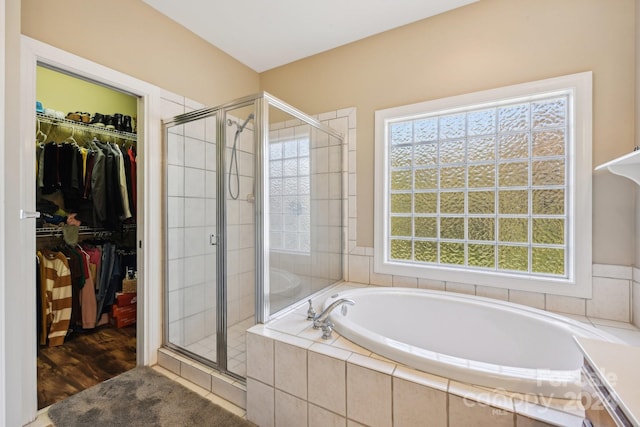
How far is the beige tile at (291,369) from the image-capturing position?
4.38 feet

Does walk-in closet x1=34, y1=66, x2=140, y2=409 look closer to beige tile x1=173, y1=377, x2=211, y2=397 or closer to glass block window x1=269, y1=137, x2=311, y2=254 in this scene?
beige tile x1=173, y1=377, x2=211, y2=397

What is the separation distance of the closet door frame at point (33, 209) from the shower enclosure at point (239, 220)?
0.08 meters

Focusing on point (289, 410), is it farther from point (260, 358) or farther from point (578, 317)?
point (578, 317)

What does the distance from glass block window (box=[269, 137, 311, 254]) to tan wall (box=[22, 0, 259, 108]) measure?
1.00 metres

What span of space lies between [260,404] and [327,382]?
1.48ft

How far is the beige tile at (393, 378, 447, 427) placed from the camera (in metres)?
1.04

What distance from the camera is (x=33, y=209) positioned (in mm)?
1478

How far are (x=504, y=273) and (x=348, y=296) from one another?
1070 mm

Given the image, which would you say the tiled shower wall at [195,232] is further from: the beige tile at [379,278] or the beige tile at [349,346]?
the beige tile at [379,278]

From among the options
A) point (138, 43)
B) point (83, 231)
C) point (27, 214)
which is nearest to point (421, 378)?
point (27, 214)

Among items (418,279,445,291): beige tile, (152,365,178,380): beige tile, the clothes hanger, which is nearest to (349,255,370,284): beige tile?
(418,279,445,291): beige tile

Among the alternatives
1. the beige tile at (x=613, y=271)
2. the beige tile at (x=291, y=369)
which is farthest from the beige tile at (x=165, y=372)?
the beige tile at (x=613, y=271)

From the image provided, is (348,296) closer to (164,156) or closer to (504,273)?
(504,273)

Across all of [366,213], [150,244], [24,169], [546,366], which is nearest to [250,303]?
[150,244]
